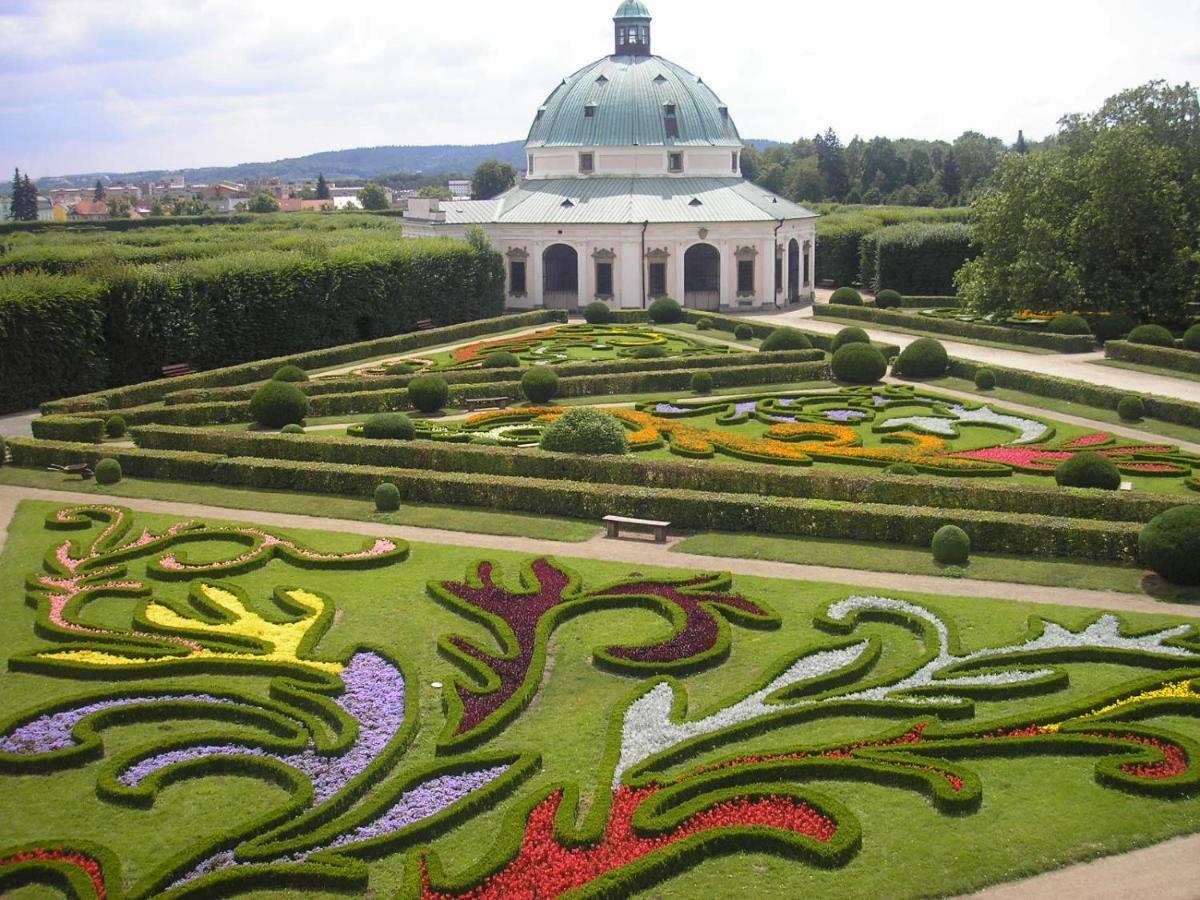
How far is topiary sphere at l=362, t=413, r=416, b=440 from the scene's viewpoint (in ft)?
100

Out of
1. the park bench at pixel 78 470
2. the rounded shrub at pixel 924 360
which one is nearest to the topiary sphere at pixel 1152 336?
the rounded shrub at pixel 924 360

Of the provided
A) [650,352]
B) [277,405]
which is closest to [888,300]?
[650,352]

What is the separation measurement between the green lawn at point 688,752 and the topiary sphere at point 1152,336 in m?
29.0

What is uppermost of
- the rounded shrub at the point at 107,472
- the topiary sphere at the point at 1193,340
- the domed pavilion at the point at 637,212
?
the domed pavilion at the point at 637,212

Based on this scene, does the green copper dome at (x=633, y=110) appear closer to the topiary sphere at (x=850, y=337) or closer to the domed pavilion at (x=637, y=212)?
the domed pavilion at (x=637, y=212)

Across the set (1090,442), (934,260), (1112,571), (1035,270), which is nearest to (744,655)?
(1112,571)

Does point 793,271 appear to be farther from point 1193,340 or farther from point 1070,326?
point 1193,340

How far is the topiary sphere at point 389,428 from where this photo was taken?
3058 cm

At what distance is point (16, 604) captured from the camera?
19969mm

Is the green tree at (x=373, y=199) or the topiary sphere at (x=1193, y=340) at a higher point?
the green tree at (x=373, y=199)

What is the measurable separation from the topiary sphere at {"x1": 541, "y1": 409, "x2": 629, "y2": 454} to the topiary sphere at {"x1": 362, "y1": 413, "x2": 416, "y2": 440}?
441cm

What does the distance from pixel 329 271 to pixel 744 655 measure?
37.3 m

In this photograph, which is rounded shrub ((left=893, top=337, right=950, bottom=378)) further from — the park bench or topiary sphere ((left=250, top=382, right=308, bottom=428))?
the park bench

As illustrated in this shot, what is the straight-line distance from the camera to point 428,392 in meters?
35.5
